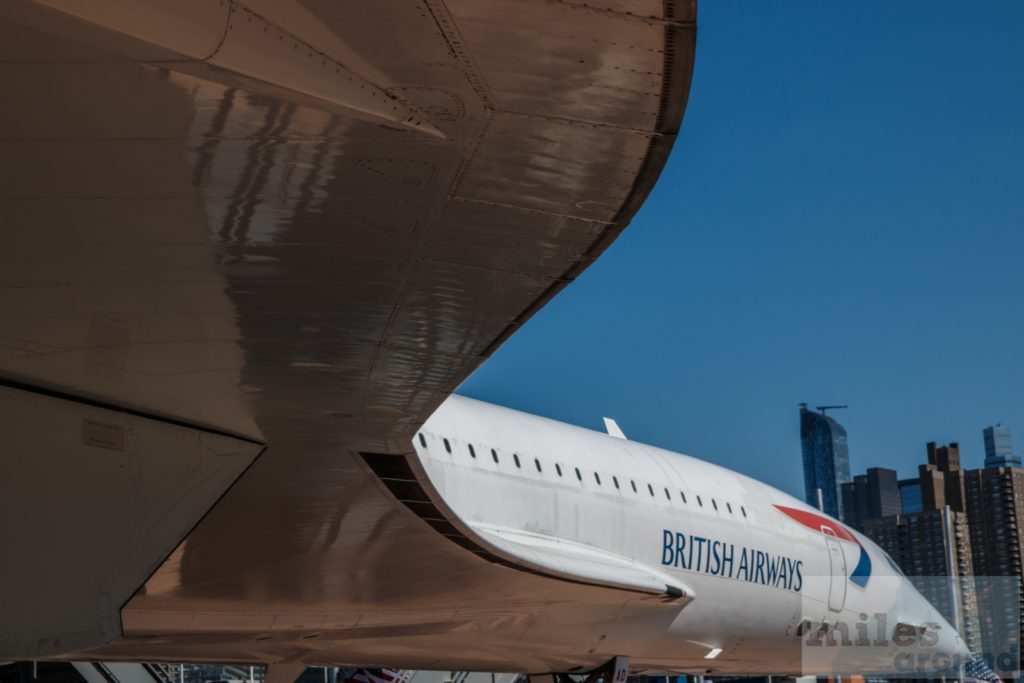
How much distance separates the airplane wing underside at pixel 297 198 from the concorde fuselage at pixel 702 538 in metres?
A: 3.78

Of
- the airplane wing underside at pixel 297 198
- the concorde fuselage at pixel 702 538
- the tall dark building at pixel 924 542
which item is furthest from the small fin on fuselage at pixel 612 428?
the tall dark building at pixel 924 542

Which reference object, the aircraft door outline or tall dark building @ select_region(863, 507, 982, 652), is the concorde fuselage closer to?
the aircraft door outline

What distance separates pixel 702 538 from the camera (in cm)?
1267

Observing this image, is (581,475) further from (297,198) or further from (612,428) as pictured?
(297,198)

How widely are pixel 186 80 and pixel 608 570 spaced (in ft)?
26.9

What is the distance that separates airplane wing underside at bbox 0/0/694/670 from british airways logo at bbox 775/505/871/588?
367 inches

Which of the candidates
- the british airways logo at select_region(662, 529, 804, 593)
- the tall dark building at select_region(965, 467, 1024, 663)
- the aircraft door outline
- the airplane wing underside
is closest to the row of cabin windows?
the british airways logo at select_region(662, 529, 804, 593)

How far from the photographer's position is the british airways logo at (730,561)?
12.2 metres

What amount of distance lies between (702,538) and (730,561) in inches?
21.9

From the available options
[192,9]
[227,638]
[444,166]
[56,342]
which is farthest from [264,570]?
[192,9]

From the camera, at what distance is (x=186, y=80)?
320 centimetres

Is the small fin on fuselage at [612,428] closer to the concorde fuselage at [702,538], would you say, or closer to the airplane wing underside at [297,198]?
the concorde fuselage at [702,538]

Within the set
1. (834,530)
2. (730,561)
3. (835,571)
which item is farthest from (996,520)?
(730,561)

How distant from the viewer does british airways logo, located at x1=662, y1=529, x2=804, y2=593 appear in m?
12.2
